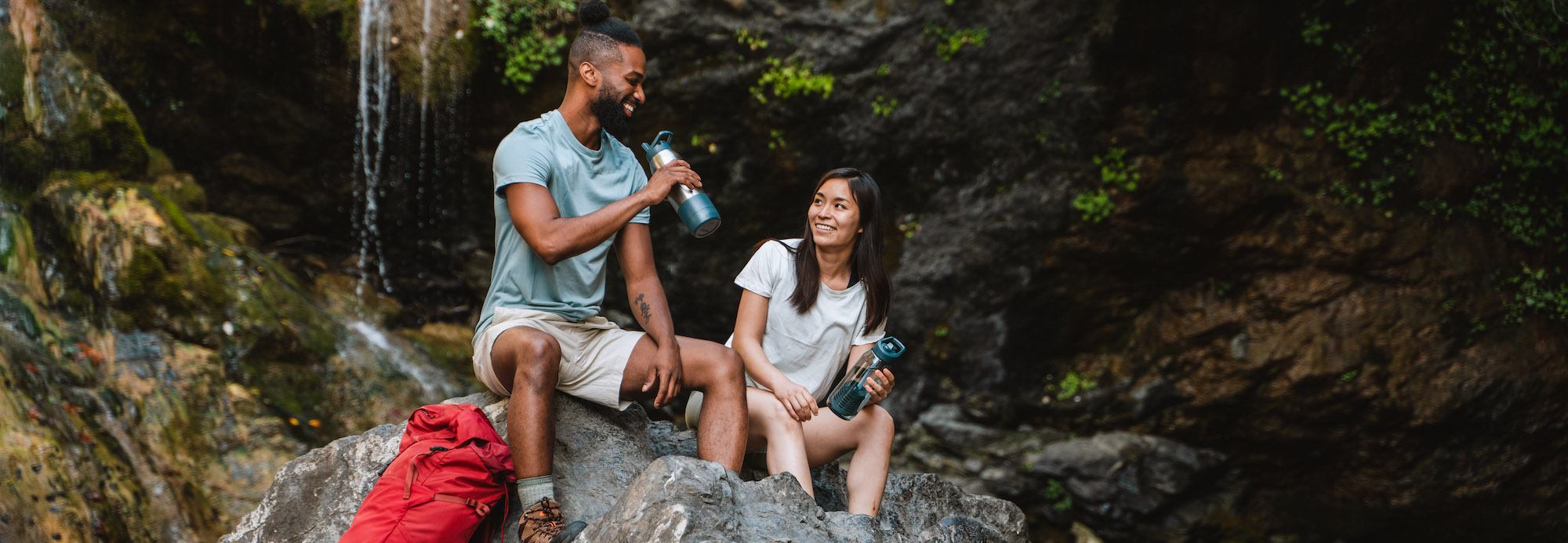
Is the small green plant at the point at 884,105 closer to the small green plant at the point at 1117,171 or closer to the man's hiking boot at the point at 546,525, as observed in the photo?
the small green plant at the point at 1117,171

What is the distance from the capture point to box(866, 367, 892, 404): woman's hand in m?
2.93

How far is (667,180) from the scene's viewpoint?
297 cm

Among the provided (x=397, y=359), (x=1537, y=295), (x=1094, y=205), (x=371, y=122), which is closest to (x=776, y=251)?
(x=397, y=359)

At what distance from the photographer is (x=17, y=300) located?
4.68 m

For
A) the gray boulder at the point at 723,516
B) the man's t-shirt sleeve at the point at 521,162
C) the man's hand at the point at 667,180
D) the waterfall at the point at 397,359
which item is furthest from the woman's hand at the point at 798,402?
the waterfall at the point at 397,359

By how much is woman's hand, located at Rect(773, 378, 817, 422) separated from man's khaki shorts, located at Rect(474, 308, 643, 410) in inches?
18.9

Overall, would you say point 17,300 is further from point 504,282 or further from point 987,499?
point 987,499

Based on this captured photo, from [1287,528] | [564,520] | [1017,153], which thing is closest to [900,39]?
[1017,153]

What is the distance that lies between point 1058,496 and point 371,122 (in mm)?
5507

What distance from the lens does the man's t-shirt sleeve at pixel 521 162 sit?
2900mm

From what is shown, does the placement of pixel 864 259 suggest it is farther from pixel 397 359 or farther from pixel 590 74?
pixel 397 359

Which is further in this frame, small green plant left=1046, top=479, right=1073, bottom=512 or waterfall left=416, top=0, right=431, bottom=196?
waterfall left=416, top=0, right=431, bottom=196

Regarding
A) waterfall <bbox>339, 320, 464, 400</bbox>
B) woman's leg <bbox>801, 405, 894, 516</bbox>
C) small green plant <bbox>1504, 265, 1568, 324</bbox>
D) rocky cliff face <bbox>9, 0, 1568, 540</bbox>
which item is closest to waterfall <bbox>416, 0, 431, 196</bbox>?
rocky cliff face <bbox>9, 0, 1568, 540</bbox>

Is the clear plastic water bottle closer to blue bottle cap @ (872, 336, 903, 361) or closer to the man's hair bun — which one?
blue bottle cap @ (872, 336, 903, 361)
